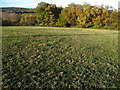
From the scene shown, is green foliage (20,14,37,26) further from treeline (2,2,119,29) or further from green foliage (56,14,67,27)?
green foliage (56,14,67,27)

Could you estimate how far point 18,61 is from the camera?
17.9 feet

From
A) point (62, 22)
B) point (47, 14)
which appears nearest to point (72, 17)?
point (62, 22)

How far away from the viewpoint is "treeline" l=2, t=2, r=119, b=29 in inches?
1691

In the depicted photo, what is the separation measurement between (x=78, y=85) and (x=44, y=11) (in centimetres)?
5241

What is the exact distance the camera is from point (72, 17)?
161 ft

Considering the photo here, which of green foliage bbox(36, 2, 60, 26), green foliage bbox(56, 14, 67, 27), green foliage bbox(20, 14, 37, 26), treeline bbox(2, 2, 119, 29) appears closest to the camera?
treeline bbox(2, 2, 119, 29)

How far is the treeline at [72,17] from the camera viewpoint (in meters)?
43.0

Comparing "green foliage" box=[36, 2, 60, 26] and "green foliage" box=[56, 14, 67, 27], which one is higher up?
"green foliage" box=[36, 2, 60, 26]

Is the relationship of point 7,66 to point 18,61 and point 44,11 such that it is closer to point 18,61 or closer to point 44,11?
point 18,61

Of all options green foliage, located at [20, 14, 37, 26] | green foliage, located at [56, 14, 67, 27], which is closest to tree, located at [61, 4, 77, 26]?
green foliage, located at [56, 14, 67, 27]

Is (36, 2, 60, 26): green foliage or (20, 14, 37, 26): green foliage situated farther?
(36, 2, 60, 26): green foliage

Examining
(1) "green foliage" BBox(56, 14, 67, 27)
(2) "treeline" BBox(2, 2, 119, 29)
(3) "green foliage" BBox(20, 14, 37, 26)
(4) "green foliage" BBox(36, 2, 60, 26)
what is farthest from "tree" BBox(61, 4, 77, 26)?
(3) "green foliage" BBox(20, 14, 37, 26)

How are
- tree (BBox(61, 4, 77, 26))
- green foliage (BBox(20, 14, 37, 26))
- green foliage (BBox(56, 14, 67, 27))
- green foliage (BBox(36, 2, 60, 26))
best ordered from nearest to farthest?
green foliage (BBox(56, 14, 67, 27)) < tree (BBox(61, 4, 77, 26)) < green foliage (BBox(20, 14, 37, 26)) < green foliage (BBox(36, 2, 60, 26))

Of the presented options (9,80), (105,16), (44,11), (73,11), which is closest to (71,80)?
(9,80)
